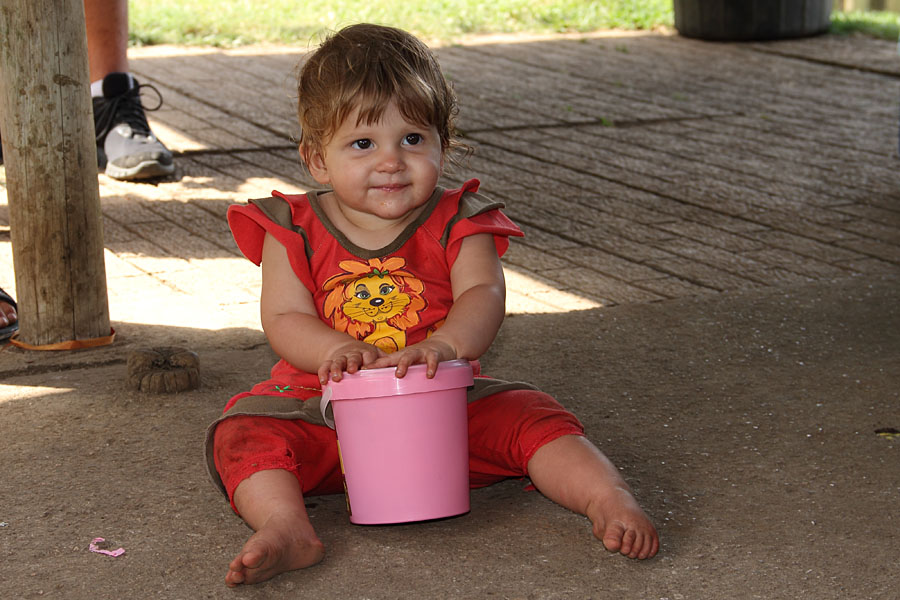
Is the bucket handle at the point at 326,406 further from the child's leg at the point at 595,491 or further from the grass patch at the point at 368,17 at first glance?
the grass patch at the point at 368,17

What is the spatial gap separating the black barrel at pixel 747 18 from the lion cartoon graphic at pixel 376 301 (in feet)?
23.2

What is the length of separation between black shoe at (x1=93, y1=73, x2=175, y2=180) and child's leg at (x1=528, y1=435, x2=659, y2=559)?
9.21 ft

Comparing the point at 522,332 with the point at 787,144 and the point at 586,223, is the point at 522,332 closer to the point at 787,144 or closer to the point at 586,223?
the point at 586,223


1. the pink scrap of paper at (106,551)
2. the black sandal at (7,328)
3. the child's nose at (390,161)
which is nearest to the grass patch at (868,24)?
the black sandal at (7,328)

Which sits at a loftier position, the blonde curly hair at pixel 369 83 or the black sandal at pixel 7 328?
the blonde curly hair at pixel 369 83

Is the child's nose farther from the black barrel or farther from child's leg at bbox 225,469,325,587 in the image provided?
the black barrel

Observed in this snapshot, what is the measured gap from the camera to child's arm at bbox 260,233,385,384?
2051mm

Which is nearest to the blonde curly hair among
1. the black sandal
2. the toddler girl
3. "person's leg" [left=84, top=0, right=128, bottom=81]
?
the toddler girl

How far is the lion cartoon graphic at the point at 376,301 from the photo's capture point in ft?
7.52

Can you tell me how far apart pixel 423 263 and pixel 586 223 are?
203 centimetres

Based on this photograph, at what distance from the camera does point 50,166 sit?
2.81 meters

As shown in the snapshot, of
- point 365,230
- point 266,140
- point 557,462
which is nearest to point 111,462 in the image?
point 365,230

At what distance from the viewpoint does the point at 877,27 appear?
945 centimetres

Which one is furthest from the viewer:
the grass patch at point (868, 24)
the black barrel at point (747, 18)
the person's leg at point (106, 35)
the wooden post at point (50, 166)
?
the grass patch at point (868, 24)
